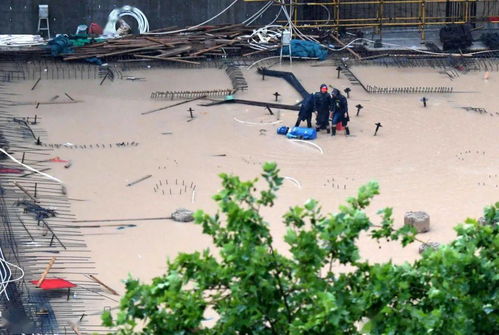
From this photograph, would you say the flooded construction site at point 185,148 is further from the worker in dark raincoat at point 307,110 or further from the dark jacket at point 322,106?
the worker in dark raincoat at point 307,110

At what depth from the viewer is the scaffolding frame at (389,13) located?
26.2 metres

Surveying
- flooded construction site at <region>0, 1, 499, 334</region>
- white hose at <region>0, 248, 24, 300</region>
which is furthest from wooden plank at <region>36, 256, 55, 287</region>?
white hose at <region>0, 248, 24, 300</region>

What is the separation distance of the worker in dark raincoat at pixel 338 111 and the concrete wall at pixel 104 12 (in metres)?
7.89

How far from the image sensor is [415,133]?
19.4 meters

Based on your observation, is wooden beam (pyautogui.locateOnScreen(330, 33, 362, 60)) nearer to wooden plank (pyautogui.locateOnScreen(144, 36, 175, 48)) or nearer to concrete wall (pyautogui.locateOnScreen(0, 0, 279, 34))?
concrete wall (pyautogui.locateOnScreen(0, 0, 279, 34))

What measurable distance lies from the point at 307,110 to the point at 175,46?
20.9 ft

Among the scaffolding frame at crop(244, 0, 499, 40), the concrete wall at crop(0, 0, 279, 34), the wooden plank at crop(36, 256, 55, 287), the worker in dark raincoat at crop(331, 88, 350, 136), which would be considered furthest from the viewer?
the scaffolding frame at crop(244, 0, 499, 40)

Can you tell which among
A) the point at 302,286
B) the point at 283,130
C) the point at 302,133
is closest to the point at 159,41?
the point at 283,130

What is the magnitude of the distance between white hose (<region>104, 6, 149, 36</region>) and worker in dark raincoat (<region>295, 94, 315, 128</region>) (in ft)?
25.5

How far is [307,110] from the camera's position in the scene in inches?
753

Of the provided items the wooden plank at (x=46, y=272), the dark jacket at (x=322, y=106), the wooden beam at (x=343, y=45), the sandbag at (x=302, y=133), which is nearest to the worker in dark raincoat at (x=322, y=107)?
the dark jacket at (x=322, y=106)

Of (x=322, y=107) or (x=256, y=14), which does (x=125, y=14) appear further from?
(x=322, y=107)

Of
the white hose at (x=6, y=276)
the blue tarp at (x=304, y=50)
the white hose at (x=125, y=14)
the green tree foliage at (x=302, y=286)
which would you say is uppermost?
the white hose at (x=125, y=14)

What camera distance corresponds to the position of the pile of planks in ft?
79.5
